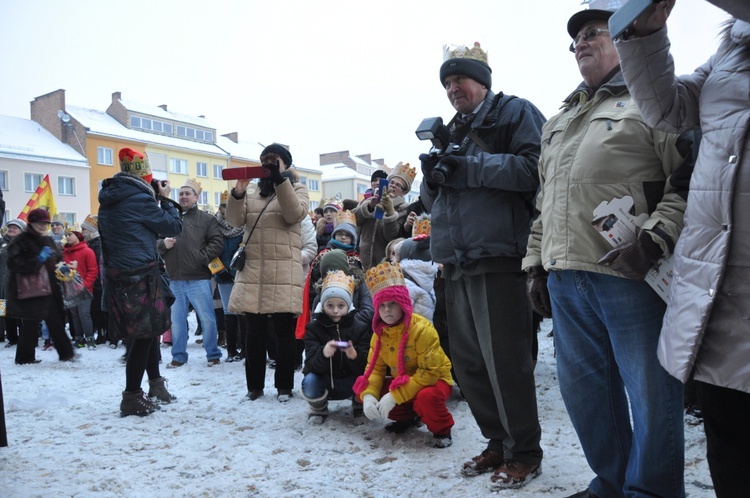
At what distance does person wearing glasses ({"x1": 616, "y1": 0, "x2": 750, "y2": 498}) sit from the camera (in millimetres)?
1498

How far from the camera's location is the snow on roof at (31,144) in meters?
31.2

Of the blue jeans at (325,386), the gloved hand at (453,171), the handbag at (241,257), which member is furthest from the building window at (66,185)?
the gloved hand at (453,171)

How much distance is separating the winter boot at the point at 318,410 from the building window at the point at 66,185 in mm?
34324

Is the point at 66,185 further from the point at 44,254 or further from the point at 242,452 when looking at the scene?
the point at 242,452

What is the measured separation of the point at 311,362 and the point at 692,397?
8.86 ft

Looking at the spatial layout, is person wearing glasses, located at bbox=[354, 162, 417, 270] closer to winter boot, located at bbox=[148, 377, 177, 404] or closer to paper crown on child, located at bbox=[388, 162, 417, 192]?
paper crown on child, located at bbox=[388, 162, 417, 192]

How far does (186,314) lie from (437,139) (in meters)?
4.76

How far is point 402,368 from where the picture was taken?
374 cm

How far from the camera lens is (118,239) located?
4488mm

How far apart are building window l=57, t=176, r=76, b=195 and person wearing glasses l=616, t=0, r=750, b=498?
37.0 metres

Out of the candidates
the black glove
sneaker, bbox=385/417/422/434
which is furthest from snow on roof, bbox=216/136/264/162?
the black glove

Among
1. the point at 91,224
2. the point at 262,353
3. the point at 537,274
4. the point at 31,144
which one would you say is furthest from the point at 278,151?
the point at 31,144

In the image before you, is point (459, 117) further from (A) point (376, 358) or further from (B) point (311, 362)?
(B) point (311, 362)

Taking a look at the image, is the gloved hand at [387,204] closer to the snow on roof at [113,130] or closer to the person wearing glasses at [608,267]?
the person wearing glasses at [608,267]
